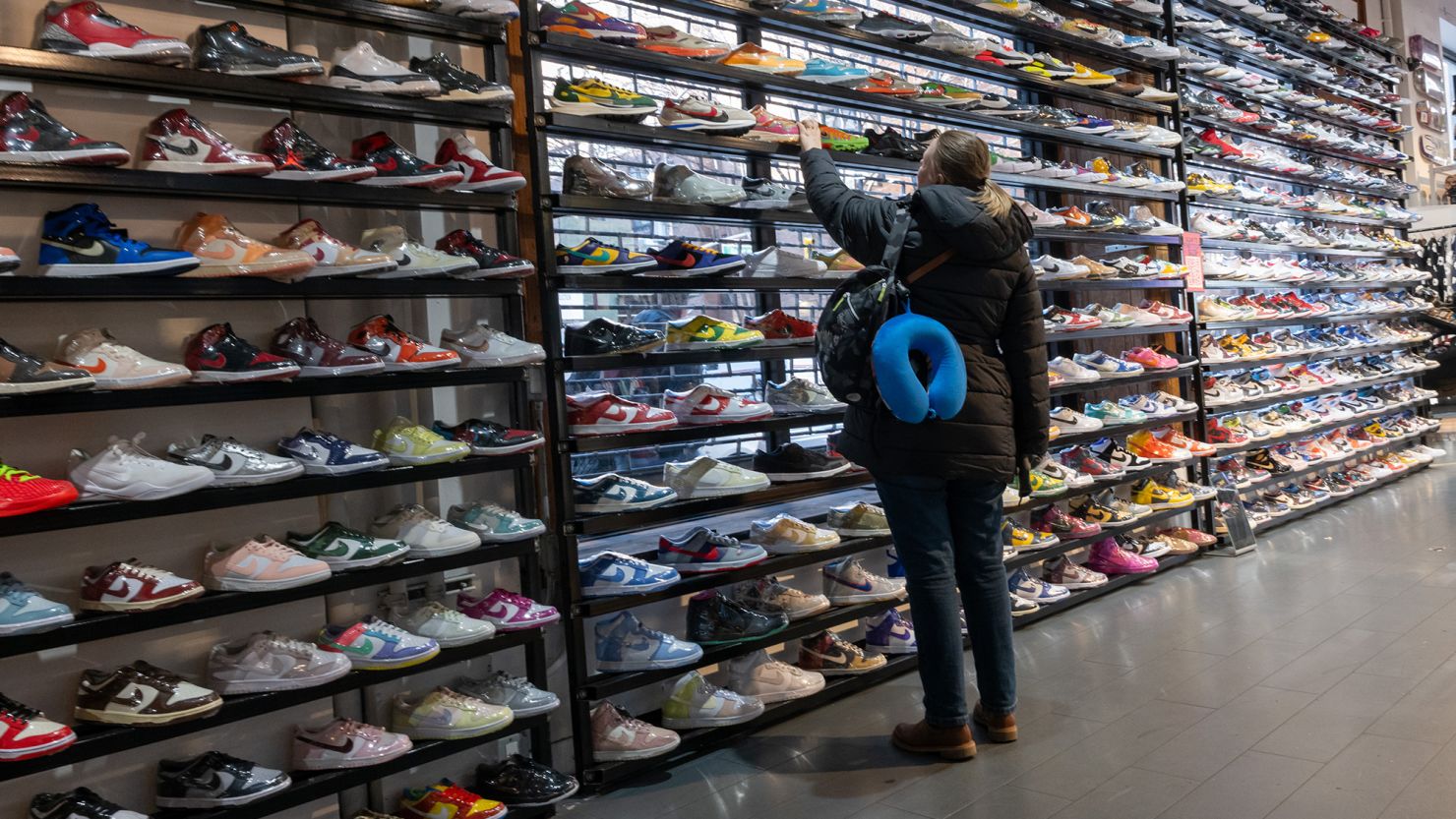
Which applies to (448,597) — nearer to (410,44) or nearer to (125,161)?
(125,161)

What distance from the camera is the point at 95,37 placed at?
2396mm

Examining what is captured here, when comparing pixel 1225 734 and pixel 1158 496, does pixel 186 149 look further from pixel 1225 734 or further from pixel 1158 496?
pixel 1158 496

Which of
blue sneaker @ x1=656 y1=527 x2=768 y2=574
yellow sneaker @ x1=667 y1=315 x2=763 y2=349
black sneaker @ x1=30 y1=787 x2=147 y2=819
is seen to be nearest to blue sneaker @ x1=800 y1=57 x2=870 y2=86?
yellow sneaker @ x1=667 y1=315 x2=763 y2=349

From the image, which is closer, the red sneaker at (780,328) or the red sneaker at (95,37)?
the red sneaker at (95,37)

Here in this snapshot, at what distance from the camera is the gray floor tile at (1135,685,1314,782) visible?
311cm

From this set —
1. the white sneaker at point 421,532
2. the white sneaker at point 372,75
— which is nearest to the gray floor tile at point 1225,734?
the white sneaker at point 421,532

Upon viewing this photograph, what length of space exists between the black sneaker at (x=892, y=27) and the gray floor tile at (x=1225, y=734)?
285 cm

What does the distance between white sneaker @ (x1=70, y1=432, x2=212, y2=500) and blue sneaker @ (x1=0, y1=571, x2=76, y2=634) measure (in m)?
0.22

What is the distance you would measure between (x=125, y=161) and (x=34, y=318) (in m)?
0.43

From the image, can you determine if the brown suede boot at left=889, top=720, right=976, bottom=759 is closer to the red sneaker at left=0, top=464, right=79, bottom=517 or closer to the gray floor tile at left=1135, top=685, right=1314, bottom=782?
the gray floor tile at left=1135, top=685, right=1314, bottom=782

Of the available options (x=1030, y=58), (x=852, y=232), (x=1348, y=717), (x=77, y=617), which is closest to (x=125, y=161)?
(x=77, y=617)

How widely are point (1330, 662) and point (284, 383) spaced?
12.1ft

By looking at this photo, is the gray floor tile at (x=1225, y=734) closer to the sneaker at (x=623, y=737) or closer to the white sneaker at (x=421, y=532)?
the sneaker at (x=623, y=737)

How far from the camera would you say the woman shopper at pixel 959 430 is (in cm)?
314
